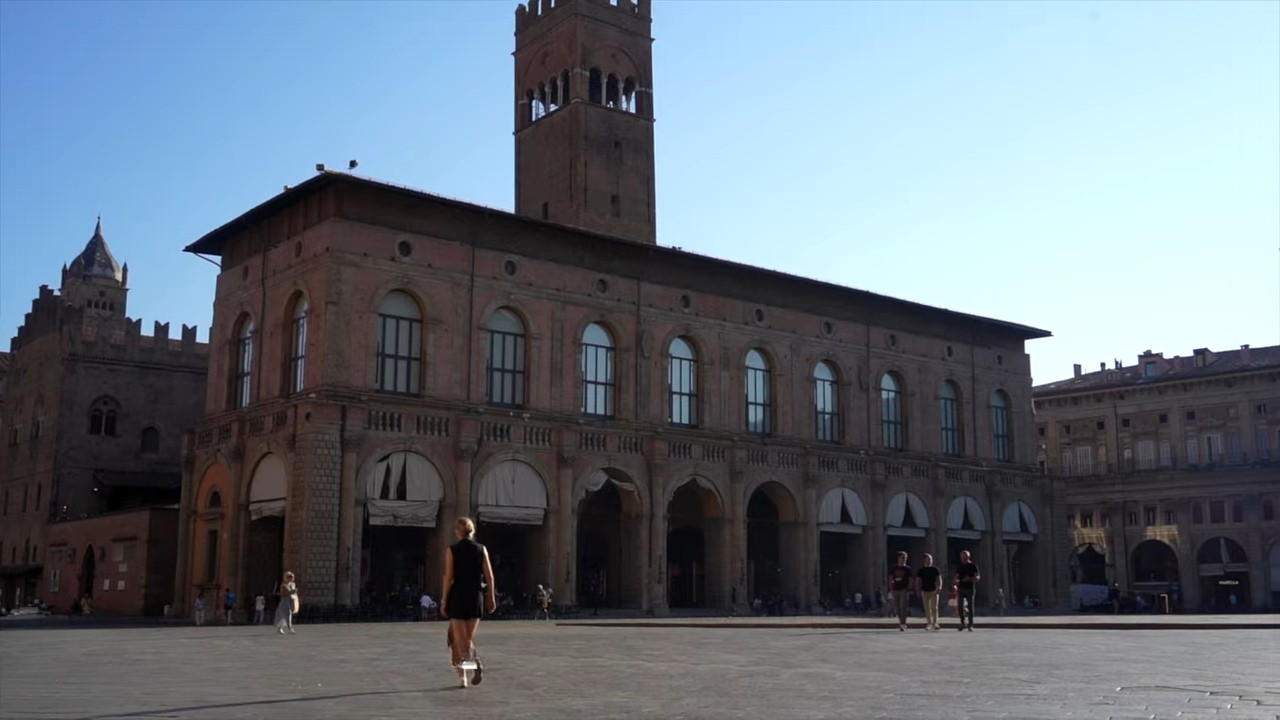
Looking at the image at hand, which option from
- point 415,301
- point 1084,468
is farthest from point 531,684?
point 1084,468

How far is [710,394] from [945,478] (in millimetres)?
13062

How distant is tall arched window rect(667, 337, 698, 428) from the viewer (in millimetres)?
46094

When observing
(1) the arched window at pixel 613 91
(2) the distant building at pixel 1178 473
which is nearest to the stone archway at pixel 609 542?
(1) the arched window at pixel 613 91

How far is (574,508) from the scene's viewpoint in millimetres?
41969

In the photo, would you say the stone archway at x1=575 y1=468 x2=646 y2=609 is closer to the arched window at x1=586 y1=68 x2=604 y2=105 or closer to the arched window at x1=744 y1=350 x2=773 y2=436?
the arched window at x1=744 y1=350 x2=773 y2=436

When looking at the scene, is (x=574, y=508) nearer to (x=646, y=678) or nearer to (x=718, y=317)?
(x=718, y=317)

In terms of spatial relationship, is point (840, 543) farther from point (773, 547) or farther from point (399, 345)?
point (399, 345)

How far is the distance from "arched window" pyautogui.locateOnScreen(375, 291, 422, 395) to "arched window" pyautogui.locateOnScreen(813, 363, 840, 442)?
56.4 feet

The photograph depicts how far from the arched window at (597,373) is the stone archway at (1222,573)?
141ft

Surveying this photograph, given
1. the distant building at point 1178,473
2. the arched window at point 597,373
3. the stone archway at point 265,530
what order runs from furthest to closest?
the distant building at point 1178,473, the arched window at point 597,373, the stone archway at point 265,530

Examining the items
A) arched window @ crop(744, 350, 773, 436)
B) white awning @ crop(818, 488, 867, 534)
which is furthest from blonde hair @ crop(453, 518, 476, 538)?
white awning @ crop(818, 488, 867, 534)

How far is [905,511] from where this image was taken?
171 feet

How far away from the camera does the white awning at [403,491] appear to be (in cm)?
3784

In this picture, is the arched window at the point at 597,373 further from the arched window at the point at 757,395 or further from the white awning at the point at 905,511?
the white awning at the point at 905,511
